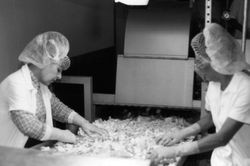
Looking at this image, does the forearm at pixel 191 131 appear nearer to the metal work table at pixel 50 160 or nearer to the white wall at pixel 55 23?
the metal work table at pixel 50 160

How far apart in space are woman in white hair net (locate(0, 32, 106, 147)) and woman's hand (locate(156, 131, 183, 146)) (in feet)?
1.83

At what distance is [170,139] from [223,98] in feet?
1.70

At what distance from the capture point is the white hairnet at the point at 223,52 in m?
1.59

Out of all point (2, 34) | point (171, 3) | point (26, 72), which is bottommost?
point (26, 72)

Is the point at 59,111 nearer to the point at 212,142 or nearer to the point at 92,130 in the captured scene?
the point at 92,130

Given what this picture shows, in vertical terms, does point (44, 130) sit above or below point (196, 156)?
above

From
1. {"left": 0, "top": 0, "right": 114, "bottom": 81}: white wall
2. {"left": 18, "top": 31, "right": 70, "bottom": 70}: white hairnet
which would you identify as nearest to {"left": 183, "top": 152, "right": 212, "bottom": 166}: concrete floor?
{"left": 18, "top": 31, "right": 70, "bottom": 70}: white hairnet

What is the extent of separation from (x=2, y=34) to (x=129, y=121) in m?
1.15

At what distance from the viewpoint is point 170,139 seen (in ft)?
6.77

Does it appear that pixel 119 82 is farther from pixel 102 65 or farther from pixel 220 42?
pixel 220 42

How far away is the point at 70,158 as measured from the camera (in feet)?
3.64

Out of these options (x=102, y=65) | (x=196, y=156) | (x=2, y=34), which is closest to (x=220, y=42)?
(x=196, y=156)

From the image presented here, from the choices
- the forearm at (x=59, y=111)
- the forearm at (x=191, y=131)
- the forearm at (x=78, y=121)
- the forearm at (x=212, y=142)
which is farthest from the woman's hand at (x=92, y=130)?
the forearm at (x=212, y=142)

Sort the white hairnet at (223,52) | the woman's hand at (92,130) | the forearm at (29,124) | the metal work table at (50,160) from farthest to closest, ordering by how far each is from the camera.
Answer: the woman's hand at (92,130), the forearm at (29,124), the white hairnet at (223,52), the metal work table at (50,160)
